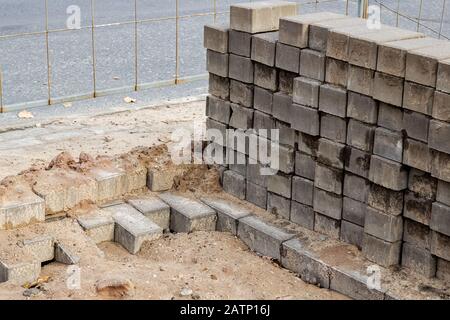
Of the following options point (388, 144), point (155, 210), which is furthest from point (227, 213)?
point (388, 144)

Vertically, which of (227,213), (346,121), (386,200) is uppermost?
(346,121)


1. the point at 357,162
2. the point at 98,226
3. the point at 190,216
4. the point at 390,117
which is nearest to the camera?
the point at 390,117

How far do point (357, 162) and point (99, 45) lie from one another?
30.3ft

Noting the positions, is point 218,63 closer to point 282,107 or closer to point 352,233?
point 282,107

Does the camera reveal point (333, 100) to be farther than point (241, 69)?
No

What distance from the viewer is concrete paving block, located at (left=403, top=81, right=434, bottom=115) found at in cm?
801

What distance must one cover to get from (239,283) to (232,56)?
2694mm

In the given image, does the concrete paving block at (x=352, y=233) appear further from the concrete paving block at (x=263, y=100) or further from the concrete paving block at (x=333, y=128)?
the concrete paving block at (x=263, y=100)

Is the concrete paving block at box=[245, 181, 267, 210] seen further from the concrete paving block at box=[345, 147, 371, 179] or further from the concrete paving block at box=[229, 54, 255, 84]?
the concrete paving block at box=[345, 147, 371, 179]

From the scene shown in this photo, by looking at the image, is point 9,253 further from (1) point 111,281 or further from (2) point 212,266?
(2) point 212,266

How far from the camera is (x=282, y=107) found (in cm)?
962

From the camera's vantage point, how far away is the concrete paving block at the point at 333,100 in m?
8.80

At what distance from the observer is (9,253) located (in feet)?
29.5

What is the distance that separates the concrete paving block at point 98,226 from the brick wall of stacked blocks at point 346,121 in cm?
152
